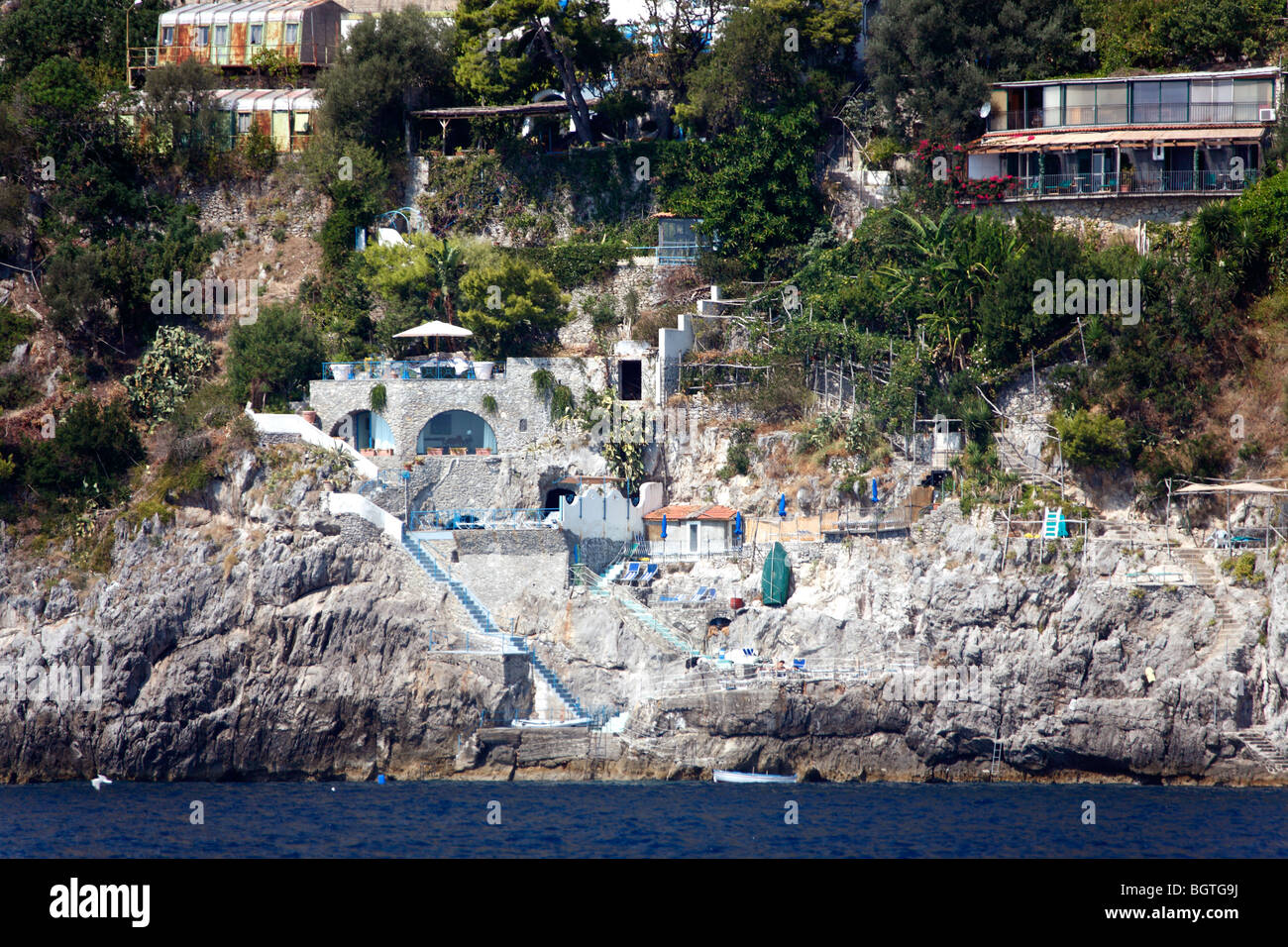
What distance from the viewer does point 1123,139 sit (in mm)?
54281

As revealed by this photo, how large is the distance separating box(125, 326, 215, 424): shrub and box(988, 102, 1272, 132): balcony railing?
26.6 metres

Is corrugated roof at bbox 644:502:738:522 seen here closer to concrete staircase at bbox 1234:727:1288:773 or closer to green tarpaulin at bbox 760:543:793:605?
green tarpaulin at bbox 760:543:793:605

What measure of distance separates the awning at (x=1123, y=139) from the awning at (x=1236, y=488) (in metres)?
12.2

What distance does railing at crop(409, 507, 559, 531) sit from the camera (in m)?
51.5

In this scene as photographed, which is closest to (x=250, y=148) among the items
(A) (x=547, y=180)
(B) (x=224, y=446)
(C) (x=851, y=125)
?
(A) (x=547, y=180)

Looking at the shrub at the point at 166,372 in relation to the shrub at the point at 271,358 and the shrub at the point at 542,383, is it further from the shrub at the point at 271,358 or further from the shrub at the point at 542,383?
the shrub at the point at 542,383

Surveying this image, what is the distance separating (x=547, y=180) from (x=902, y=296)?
1480 cm

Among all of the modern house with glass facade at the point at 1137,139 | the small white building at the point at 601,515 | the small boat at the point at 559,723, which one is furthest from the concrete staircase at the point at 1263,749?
the small white building at the point at 601,515

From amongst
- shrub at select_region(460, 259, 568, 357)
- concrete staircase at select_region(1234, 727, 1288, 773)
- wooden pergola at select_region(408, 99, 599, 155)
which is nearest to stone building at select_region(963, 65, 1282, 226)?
shrub at select_region(460, 259, 568, 357)

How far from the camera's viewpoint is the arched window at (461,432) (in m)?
55.2

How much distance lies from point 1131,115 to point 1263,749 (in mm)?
20758

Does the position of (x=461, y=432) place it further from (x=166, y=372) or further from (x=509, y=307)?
(x=166, y=372)

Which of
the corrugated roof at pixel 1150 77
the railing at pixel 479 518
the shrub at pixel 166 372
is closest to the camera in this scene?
the railing at pixel 479 518

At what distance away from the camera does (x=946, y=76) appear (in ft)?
187
